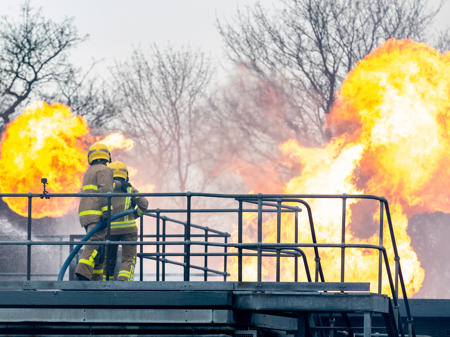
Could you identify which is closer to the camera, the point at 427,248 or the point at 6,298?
the point at 6,298

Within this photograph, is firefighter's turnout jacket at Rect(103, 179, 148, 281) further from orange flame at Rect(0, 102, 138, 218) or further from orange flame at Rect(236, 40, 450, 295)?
orange flame at Rect(236, 40, 450, 295)

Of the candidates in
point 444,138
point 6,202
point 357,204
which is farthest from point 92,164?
point 357,204

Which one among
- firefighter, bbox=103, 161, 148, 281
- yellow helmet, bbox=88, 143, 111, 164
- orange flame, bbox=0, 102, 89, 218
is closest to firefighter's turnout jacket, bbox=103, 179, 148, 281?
firefighter, bbox=103, 161, 148, 281

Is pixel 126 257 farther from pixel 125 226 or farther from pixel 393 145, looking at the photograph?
pixel 393 145

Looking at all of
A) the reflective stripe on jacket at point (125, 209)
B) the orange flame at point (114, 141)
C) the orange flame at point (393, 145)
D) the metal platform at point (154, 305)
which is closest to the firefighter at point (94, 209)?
the reflective stripe on jacket at point (125, 209)

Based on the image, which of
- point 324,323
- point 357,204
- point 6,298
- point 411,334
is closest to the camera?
point 6,298

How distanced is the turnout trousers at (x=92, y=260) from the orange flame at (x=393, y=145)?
10.8 m

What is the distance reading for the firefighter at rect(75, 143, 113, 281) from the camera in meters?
12.7

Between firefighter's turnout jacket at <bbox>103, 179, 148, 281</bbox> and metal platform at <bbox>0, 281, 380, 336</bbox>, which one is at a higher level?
firefighter's turnout jacket at <bbox>103, 179, 148, 281</bbox>

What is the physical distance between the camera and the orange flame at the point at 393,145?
2262 cm

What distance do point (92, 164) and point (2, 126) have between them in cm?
1863

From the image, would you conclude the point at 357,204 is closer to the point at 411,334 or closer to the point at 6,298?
the point at 411,334

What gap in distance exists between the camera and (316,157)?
31234 mm

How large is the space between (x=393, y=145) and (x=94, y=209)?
1140 cm
